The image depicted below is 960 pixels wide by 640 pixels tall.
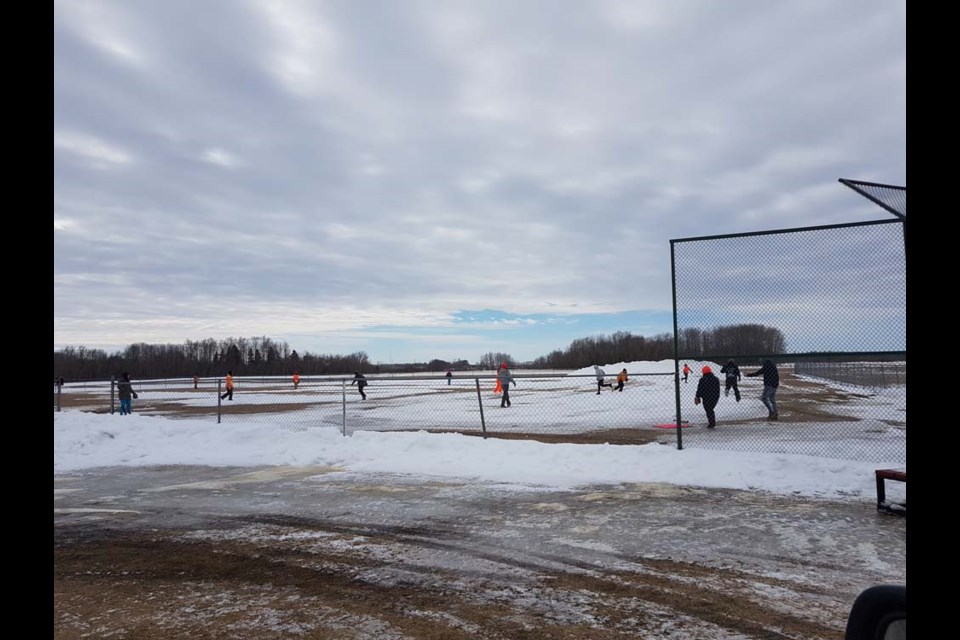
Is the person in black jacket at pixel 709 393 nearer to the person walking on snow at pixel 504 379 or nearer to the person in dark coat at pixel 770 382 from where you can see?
the person in dark coat at pixel 770 382

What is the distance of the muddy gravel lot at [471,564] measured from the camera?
4168 mm

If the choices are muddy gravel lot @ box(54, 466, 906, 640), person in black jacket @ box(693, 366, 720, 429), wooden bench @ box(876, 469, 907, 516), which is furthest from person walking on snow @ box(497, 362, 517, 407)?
wooden bench @ box(876, 469, 907, 516)

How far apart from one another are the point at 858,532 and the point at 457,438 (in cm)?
741

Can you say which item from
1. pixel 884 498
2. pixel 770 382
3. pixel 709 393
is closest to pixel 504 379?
pixel 709 393

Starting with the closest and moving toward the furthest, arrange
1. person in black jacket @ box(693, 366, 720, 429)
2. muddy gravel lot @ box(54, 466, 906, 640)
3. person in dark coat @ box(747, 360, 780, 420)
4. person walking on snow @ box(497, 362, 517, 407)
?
muddy gravel lot @ box(54, 466, 906, 640) → person in dark coat @ box(747, 360, 780, 420) → person in black jacket @ box(693, 366, 720, 429) → person walking on snow @ box(497, 362, 517, 407)

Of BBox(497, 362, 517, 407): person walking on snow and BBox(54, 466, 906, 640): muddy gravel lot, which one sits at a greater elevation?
BBox(497, 362, 517, 407): person walking on snow

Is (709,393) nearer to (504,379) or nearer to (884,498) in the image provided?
(504,379)

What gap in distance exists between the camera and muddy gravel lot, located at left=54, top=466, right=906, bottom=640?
13.7ft

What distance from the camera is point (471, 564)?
544cm

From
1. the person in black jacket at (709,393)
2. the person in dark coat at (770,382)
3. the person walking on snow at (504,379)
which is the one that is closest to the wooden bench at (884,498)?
the person in dark coat at (770,382)

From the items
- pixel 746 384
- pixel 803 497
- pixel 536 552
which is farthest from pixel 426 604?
pixel 746 384

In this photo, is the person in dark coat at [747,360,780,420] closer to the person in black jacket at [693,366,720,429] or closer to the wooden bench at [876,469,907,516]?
the person in black jacket at [693,366,720,429]

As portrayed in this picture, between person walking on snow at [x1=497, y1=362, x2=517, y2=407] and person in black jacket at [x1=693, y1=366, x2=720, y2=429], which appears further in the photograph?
person walking on snow at [x1=497, y1=362, x2=517, y2=407]
